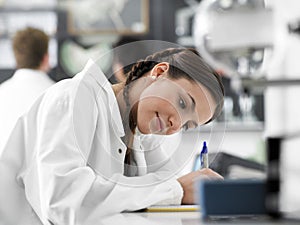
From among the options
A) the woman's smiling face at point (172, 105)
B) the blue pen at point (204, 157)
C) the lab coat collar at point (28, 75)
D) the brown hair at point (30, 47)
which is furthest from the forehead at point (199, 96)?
the brown hair at point (30, 47)

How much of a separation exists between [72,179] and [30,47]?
6.98ft

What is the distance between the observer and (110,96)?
1693 mm

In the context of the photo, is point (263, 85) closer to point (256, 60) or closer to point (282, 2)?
point (256, 60)

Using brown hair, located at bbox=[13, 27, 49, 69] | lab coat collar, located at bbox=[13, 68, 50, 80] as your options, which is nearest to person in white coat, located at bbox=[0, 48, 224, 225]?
lab coat collar, located at bbox=[13, 68, 50, 80]

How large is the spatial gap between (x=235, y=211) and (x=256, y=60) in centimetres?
26

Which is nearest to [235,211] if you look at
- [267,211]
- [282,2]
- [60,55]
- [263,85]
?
[267,211]

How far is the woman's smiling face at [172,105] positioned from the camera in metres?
1.57

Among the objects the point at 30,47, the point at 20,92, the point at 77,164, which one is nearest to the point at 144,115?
the point at 77,164

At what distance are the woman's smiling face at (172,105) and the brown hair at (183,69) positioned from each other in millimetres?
20

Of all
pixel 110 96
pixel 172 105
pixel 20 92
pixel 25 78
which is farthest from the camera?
pixel 25 78

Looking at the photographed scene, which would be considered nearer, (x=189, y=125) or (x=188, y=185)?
(x=189, y=125)

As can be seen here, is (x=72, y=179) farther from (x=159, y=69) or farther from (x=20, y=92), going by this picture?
(x=20, y=92)

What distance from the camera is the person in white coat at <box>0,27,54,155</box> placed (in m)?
2.84

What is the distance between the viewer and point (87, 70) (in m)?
1.73
